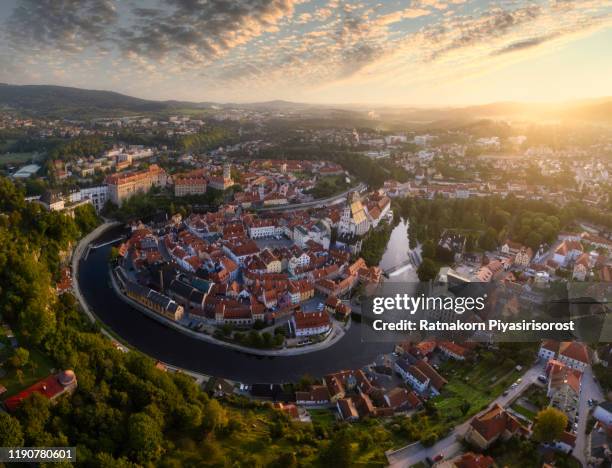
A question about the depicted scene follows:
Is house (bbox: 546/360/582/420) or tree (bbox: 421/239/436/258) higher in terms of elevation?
tree (bbox: 421/239/436/258)

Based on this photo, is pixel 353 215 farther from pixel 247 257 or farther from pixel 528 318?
pixel 528 318

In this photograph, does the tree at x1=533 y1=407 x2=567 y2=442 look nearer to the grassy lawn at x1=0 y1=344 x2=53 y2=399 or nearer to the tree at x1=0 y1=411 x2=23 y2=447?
the tree at x1=0 y1=411 x2=23 y2=447

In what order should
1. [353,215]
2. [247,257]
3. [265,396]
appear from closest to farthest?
[265,396], [247,257], [353,215]

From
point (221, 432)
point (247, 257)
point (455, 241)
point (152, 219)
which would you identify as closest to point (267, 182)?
point (152, 219)

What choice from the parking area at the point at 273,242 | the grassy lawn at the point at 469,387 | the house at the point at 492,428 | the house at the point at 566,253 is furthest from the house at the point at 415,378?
the house at the point at 566,253

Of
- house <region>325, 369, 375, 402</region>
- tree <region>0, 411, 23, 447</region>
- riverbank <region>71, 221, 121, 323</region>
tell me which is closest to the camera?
tree <region>0, 411, 23, 447</region>

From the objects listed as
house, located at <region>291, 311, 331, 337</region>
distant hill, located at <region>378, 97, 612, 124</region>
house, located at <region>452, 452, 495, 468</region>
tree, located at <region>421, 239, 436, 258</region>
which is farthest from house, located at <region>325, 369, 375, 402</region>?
distant hill, located at <region>378, 97, 612, 124</region>

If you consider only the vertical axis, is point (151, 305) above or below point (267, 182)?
below

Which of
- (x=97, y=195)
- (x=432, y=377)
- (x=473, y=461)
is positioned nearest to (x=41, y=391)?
(x=473, y=461)
